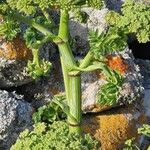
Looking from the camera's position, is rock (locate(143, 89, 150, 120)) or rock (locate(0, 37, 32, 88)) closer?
rock (locate(0, 37, 32, 88))

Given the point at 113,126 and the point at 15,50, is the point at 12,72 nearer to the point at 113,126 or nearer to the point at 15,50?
the point at 15,50

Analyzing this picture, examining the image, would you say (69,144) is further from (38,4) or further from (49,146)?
(38,4)

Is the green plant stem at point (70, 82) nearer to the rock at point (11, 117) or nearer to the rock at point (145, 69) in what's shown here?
the rock at point (11, 117)

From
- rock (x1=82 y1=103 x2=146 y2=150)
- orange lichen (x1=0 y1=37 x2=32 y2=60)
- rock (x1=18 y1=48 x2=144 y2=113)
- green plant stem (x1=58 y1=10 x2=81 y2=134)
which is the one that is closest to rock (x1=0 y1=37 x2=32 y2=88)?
orange lichen (x1=0 y1=37 x2=32 y2=60)

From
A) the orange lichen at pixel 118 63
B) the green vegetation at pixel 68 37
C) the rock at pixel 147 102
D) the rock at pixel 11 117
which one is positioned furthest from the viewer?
the rock at pixel 147 102

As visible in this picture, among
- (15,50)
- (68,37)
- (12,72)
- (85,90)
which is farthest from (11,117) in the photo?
(68,37)

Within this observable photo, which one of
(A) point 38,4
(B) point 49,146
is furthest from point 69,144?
(A) point 38,4

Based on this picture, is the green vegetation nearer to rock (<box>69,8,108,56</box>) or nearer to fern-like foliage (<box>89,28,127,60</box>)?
fern-like foliage (<box>89,28,127,60</box>)

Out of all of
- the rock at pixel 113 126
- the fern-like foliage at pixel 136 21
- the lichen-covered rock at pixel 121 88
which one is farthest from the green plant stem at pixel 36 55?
the rock at pixel 113 126
